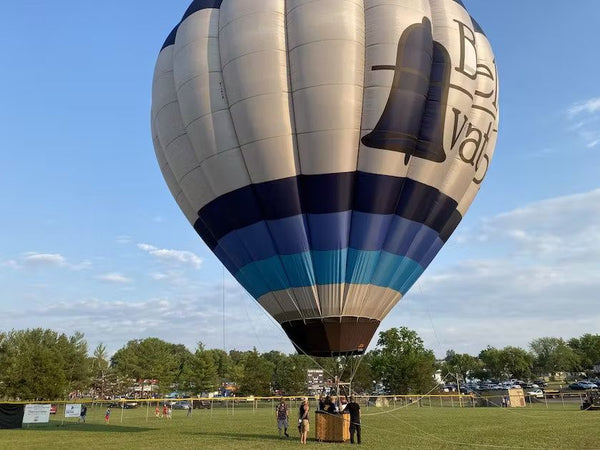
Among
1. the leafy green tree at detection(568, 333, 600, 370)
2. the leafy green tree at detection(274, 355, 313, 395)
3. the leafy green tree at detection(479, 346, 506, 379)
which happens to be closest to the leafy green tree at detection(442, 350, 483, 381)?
the leafy green tree at detection(479, 346, 506, 379)

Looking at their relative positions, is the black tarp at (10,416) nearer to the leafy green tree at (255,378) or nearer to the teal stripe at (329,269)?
the teal stripe at (329,269)

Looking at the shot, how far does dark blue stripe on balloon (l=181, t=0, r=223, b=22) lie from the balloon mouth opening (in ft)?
34.2

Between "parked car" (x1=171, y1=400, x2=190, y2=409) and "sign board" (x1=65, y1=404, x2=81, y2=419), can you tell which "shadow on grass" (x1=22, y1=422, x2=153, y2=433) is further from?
"parked car" (x1=171, y1=400, x2=190, y2=409)

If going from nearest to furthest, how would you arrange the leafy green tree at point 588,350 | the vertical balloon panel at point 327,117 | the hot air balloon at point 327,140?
the vertical balloon panel at point 327,117 < the hot air balloon at point 327,140 < the leafy green tree at point 588,350

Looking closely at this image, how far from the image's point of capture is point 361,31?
13969mm

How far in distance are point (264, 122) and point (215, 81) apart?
7.36 ft

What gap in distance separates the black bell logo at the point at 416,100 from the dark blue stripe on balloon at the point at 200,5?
591cm

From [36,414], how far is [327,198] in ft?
74.3

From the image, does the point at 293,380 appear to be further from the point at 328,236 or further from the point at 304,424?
the point at 328,236

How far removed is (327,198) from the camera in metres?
13.8

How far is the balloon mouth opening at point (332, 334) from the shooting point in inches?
548

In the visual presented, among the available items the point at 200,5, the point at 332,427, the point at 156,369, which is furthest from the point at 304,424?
the point at 156,369

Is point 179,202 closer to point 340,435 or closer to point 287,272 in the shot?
point 287,272

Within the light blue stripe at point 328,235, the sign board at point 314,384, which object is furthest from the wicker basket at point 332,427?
the sign board at point 314,384
